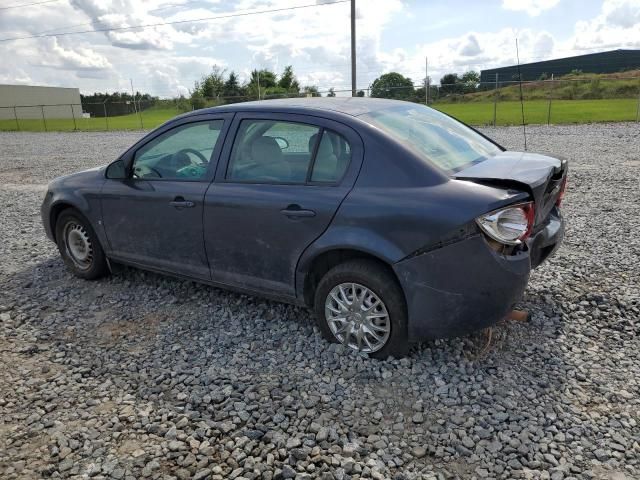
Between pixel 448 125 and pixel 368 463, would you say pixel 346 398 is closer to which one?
pixel 368 463

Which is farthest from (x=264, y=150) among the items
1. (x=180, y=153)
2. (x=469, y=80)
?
(x=469, y=80)

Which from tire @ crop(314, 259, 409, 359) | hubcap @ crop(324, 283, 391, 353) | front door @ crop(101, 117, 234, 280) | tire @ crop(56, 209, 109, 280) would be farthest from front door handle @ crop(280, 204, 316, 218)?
tire @ crop(56, 209, 109, 280)

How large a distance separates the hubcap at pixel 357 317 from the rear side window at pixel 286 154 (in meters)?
→ 0.77

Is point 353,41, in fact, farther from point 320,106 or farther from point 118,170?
Answer: point 320,106

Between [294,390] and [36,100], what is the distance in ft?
267

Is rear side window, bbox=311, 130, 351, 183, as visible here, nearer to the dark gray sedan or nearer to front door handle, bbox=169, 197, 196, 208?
the dark gray sedan

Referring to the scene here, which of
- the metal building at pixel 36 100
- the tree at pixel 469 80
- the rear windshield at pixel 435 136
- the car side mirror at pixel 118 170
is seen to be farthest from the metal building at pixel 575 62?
the metal building at pixel 36 100

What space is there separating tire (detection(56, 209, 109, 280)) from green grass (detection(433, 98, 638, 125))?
20.3 m

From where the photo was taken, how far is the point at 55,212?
5.27 meters

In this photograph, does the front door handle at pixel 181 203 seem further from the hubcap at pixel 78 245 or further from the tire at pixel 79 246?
the hubcap at pixel 78 245

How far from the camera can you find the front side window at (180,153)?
4148 mm

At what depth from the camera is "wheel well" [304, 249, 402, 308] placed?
334cm

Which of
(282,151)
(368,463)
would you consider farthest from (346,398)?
(282,151)

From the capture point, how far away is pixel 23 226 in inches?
298
